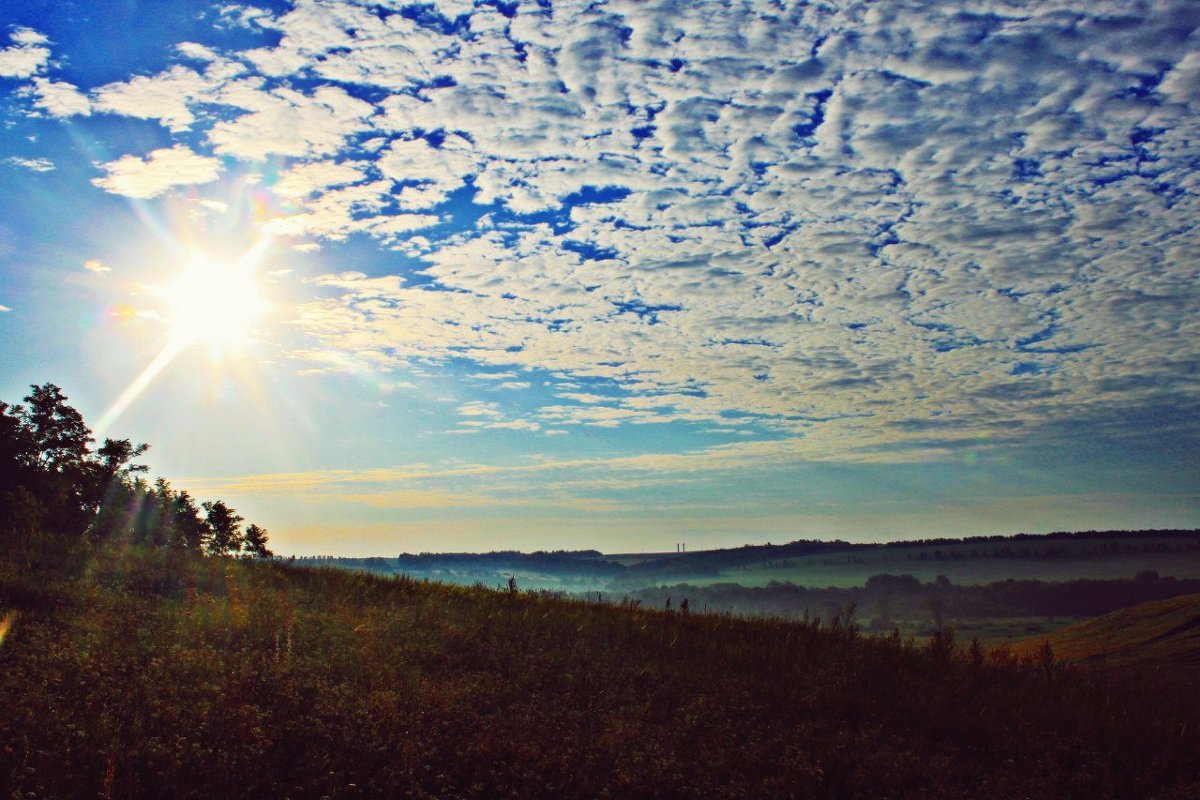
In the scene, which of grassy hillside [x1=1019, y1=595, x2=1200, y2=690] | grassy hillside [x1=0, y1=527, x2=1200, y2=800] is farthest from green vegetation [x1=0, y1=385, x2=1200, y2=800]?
grassy hillside [x1=1019, y1=595, x2=1200, y2=690]

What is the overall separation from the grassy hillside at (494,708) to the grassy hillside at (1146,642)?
2190 mm

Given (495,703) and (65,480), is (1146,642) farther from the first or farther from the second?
(65,480)

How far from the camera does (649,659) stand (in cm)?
1180

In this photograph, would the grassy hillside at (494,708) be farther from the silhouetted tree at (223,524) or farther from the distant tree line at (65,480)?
the silhouetted tree at (223,524)

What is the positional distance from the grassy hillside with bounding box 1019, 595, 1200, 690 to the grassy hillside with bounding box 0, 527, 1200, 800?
7.18ft

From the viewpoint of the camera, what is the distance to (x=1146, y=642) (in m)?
15.4

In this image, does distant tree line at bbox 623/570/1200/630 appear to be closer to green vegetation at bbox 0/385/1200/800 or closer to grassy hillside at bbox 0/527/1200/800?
green vegetation at bbox 0/385/1200/800

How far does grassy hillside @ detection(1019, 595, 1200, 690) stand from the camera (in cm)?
1342

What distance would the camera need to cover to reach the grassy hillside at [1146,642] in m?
13.4

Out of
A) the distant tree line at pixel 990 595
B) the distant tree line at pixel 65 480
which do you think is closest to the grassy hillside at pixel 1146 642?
the distant tree line at pixel 65 480

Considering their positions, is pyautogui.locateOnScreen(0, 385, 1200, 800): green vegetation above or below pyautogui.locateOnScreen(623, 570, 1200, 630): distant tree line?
above

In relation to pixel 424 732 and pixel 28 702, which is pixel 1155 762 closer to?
pixel 424 732

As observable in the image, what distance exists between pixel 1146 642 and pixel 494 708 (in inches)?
544

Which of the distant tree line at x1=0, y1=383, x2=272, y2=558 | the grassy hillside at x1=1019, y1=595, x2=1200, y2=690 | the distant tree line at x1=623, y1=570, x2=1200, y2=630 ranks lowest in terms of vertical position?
the distant tree line at x1=623, y1=570, x2=1200, y2=630
